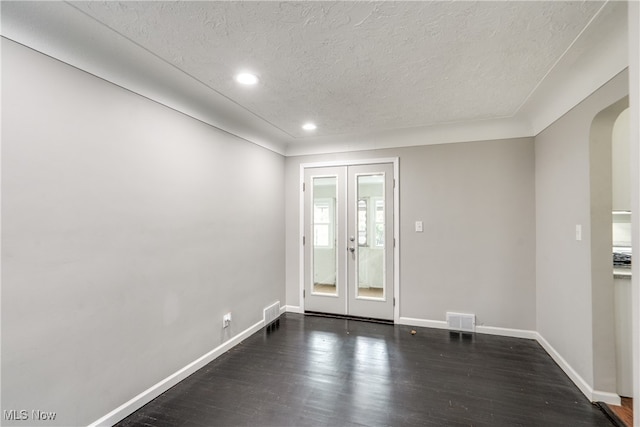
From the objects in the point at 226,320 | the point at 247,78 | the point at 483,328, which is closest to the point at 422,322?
the point at 483,328

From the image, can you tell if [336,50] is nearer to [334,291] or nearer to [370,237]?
[370,237]

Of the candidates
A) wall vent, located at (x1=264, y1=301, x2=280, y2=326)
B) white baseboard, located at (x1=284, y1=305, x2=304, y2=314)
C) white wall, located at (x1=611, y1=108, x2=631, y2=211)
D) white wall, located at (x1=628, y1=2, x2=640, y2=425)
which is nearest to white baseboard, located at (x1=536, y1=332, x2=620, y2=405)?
white wall, located at (x1=628, y1=2, x2=640, y2=425)

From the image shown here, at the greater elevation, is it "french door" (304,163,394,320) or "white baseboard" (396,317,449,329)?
"french door" (304,163,394,320)

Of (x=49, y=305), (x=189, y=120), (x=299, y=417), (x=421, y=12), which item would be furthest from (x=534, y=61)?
(x=49, y=305)

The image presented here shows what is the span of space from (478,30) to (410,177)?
2.15m

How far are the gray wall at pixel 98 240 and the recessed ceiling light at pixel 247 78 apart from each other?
27.1 inches

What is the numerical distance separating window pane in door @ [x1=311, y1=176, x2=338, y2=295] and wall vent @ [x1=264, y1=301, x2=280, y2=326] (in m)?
0.58

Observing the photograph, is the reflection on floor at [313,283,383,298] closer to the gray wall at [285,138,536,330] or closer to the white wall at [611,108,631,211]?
the gray wall at [285,138,536,330]

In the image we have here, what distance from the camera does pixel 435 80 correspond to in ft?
7.20

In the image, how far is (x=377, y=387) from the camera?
89.5 inches

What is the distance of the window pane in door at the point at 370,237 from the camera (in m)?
3.77

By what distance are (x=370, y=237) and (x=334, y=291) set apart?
37.2 inches

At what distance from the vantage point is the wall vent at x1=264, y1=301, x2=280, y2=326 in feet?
11.8

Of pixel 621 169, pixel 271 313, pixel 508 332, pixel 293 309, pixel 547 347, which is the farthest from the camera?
pixel 293 309
